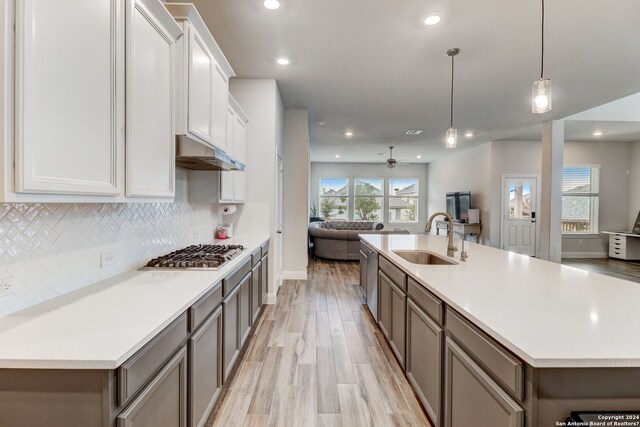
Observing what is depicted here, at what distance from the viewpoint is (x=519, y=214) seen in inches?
307

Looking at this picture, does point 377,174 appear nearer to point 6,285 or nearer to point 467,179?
point 467,179

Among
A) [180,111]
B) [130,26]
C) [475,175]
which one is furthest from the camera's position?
[475,175]

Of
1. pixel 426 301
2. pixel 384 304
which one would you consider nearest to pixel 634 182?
pixel 384 304

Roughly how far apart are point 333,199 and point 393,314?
9.15m

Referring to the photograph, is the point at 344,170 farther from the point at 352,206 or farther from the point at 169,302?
the point at 169,302

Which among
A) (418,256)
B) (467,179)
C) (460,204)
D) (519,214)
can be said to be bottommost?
(418,256)

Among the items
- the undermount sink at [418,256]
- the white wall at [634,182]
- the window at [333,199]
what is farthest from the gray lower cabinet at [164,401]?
the white wall at [634,182]

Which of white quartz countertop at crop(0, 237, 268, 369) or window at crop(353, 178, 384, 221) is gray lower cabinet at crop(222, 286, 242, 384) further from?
window at crop(353, 178, 384, 221)

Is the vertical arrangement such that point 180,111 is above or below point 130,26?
below

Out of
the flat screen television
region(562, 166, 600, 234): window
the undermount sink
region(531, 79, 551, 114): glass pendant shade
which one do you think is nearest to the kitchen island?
the undermount sink

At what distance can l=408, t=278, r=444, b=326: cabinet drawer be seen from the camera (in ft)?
5.17

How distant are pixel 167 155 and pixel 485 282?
1.99 meters

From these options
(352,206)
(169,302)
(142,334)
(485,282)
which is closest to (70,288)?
(169,302)

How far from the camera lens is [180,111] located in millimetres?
1844
